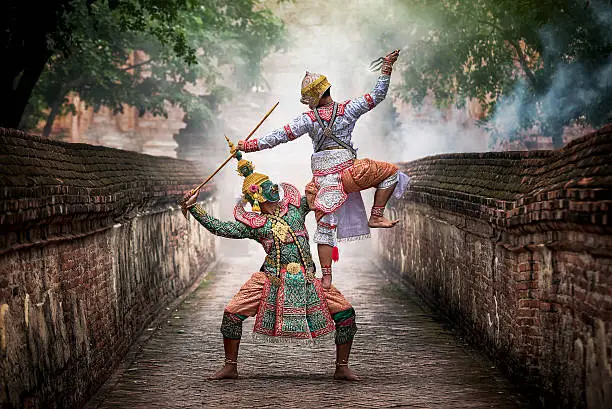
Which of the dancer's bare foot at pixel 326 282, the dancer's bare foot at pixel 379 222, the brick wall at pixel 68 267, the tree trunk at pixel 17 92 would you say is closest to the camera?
the brick wall at pixel 68 267

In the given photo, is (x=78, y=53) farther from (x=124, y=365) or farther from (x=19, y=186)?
(x=19, y=186)

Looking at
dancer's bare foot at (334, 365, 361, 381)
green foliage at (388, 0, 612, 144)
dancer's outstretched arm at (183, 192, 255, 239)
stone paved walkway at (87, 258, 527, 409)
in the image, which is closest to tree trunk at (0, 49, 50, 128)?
stone paved walkway at (87, 258, 527, 409)

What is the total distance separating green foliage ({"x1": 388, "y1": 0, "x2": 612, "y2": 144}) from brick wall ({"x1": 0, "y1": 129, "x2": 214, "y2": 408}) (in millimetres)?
10249

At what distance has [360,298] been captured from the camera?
15344 mm

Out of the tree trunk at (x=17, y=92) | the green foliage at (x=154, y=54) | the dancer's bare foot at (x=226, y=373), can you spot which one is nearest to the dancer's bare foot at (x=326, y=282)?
the dancer's bare foot at (x=226, y=373)

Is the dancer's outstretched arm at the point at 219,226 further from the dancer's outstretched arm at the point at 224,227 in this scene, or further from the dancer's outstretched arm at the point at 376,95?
the dancer's outstretched arm at the point at 376,95

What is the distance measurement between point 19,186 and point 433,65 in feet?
69.0

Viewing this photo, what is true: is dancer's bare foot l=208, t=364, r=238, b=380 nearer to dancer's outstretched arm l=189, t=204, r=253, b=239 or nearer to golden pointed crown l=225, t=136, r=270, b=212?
dancer's outstretched arm l=189, t=204, r=253, b=239

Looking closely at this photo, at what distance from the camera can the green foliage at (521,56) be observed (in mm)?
19891

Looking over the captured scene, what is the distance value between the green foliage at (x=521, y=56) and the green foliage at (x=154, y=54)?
462 cm

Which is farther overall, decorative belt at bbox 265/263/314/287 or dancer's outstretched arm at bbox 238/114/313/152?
dancer's outstretched arm at bbox 238/114/313/152

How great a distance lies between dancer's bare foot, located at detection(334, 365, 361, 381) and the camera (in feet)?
28.3

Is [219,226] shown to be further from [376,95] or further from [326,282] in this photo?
[376,95]

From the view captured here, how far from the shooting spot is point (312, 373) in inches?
359
